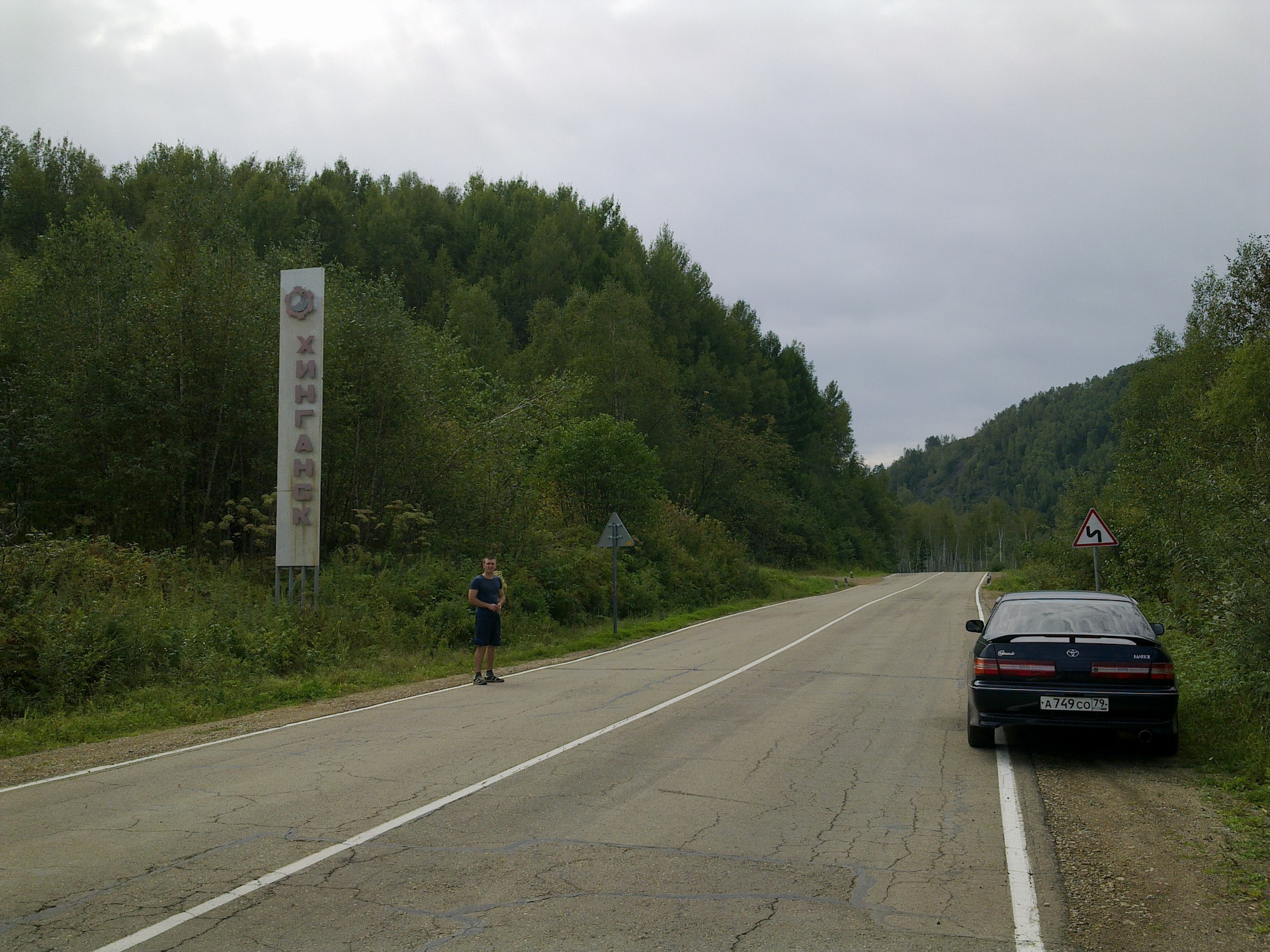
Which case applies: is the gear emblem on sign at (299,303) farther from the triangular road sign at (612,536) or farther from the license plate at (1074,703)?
the license plate at (1074,703)

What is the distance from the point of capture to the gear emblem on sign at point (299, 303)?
18.9 m

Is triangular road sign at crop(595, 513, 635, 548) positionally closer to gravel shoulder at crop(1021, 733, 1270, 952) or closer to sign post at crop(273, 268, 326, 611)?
sign post at crop(273, 268, 326, 611)

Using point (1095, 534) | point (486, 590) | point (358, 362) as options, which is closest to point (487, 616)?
point (486, 590)

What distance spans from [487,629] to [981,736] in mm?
7926

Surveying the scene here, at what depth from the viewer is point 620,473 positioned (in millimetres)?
33875

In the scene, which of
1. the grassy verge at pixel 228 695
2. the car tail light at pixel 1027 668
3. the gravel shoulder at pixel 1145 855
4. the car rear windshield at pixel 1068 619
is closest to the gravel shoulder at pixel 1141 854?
the gravel shoulder at pixel 1145 855

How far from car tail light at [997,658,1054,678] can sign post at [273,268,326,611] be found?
13.3 metres

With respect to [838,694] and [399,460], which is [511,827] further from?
[399,460]

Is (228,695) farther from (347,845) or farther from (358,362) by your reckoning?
(358,362)

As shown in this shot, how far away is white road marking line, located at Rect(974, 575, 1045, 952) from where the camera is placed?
4.48 m

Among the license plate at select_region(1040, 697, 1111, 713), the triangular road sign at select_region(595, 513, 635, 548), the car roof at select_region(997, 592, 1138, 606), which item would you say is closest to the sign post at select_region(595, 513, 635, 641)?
the triangular road sign at select_region(595, 513, 635, 548)

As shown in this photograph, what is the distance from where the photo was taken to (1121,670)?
8281 mm

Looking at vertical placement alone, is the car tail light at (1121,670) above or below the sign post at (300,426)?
below

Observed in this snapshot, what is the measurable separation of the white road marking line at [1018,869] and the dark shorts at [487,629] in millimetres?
8312
